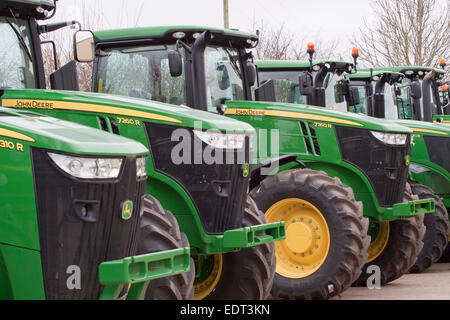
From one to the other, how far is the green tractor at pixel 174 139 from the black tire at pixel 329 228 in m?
1.79

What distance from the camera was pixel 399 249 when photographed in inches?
A: 398

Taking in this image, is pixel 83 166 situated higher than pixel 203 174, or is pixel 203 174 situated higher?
pixel 83 166

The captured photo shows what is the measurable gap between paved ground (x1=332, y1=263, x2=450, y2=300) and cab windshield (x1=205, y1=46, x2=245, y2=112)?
2497 millimetres

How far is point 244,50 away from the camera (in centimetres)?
912

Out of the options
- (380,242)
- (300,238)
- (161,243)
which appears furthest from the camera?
(380,242)

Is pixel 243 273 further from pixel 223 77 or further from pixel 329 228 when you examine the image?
pixel 223 77

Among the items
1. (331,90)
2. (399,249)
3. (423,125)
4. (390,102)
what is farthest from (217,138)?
(390,102)

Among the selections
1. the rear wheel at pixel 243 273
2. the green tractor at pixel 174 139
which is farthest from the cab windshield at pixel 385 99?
the green tractor at pixel 174 139

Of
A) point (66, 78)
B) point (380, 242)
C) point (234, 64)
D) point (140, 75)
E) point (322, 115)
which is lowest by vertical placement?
point (380, 242)

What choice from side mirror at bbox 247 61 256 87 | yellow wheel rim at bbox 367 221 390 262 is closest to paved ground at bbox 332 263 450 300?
yellow wheel rim at bbox 367 221 390 262

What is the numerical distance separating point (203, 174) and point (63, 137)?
2192 mm

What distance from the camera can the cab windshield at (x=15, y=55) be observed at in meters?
6.91

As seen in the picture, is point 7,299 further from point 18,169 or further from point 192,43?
point 192,43
